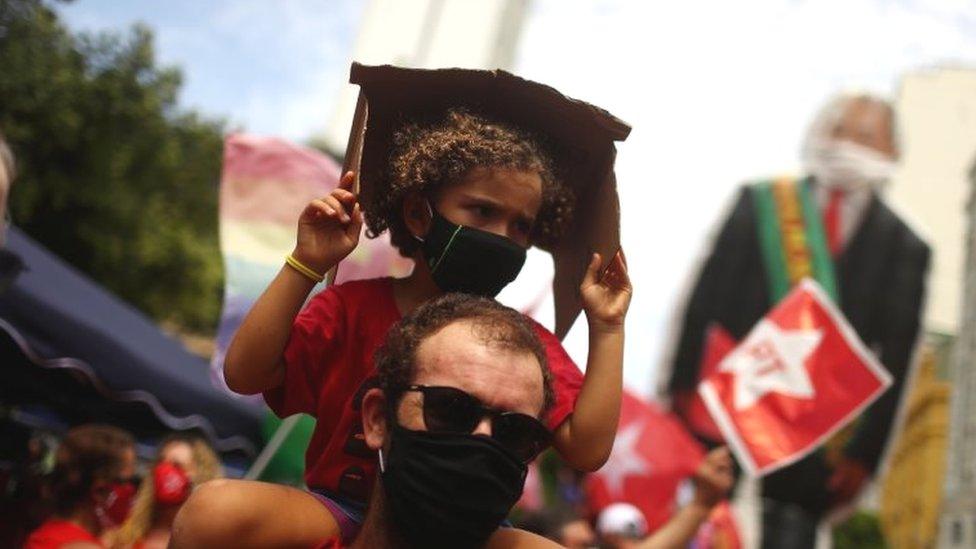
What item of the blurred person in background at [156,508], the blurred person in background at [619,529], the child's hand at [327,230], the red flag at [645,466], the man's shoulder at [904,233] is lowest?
the red flag at [645,466]

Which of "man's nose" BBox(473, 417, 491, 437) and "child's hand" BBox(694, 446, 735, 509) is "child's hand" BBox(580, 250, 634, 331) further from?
"child's hand" BBox(694, 446, 735, 509)

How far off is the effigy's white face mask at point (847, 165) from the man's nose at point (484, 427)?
9.86 metres

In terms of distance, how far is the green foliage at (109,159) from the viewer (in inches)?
714

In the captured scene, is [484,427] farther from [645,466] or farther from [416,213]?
[645,466]

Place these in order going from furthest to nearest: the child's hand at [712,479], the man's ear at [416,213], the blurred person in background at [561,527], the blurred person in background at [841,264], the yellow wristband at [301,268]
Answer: the blurred person in background at [841,264], the blurred person in background at [561,527], the child's hand at [712,479], the man's ear at [416,213], the yellow wristband at [301,268]

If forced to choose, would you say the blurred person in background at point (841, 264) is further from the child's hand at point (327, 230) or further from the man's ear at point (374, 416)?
the man's ear at point (374, 416)

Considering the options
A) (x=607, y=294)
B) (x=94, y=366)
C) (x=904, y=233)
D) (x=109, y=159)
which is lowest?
(x=109, y=159)

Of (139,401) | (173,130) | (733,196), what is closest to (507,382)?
(139,401)

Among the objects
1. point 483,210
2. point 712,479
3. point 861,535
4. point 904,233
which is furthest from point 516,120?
point 861,535

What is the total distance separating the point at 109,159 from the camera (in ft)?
72.1

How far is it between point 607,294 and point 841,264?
9.20m

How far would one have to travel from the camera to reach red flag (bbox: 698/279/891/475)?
22.0 feet

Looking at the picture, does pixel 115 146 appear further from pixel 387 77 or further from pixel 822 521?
pixel 387 77

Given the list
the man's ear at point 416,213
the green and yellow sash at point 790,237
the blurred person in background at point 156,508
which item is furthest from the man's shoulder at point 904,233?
the man's ear at point 416,213
